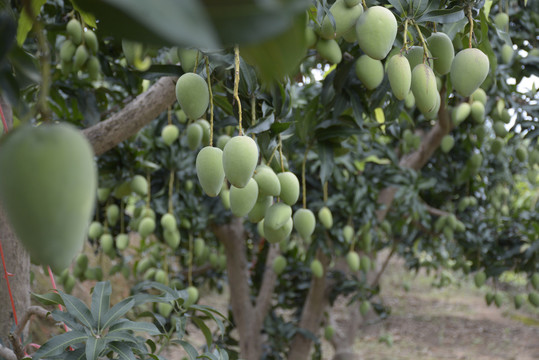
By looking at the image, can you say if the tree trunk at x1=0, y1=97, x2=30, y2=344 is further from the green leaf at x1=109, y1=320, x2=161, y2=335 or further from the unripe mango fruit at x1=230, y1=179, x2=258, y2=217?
the unripe mango fruit at x1=230, y1=179, x2=258, y2=217

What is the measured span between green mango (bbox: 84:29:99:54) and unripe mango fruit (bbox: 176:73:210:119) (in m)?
0.76

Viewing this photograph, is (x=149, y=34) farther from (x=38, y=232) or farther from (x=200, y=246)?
(x=200, y=246)

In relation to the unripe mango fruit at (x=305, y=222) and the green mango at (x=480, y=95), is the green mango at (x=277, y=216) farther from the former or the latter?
the green mango at (x=480, y=95)

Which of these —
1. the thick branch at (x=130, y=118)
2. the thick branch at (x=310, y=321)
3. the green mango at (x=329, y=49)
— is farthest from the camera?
the thick branch at (x=310, y=321)

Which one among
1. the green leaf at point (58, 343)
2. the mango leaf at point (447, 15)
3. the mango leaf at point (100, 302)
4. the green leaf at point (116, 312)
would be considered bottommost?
the mango leaf at point (100, 302)

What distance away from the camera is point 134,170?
69.5 inches

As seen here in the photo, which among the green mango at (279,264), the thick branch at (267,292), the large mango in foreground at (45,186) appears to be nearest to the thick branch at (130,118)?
the large mango in foreground at (45,186)

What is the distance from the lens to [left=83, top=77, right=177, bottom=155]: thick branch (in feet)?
3.64

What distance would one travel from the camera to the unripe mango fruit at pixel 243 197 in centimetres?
63

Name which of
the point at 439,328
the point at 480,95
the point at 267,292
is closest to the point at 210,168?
the point at 480,95

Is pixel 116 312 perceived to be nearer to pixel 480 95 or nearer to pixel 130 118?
pixel 130 118

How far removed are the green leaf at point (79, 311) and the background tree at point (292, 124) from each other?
290mm

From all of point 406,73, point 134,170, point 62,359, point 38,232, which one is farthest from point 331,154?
point 38,232

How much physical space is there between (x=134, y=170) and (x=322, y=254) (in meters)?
0.79
